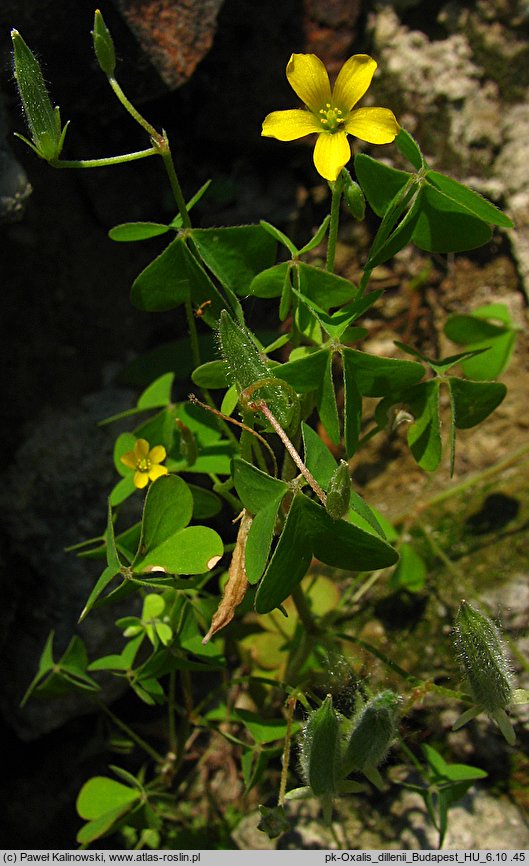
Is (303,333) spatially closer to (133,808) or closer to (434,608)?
(434,608)

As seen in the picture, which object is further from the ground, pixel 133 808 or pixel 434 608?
pixel 434 608

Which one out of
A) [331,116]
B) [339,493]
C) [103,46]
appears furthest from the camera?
[331,116]

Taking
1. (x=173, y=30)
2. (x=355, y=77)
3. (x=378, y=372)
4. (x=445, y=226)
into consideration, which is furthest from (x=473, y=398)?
(x=173, y=30)

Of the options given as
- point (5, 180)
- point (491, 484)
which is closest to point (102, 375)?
point (5, 180)

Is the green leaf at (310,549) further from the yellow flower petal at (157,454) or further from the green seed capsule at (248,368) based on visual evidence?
the yellow flower petal at (157,454)

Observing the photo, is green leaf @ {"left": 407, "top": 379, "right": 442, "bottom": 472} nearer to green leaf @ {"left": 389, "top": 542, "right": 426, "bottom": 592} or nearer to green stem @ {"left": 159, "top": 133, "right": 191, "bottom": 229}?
green leaf @ {"left": 389, "top": 542, "right": 426, "bottom": 592}

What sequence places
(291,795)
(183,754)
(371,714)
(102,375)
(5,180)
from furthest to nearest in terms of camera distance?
(102,375) → (183,754) → (5,180) → (291,795) → (371,714)

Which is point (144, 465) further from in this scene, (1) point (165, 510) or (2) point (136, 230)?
(2) point (136, 230)

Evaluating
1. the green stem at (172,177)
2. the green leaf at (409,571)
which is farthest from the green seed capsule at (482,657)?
the green stem at (172,177)
